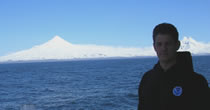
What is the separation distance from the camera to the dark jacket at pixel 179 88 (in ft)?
7.75

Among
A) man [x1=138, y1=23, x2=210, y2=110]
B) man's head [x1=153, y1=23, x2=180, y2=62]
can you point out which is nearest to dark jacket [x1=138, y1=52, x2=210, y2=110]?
man [x1=138, y1=23, x2=210, y2=110]

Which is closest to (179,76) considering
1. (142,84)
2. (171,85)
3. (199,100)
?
(171,85)

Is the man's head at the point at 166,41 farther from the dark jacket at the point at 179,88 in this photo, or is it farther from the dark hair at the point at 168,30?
the dark jacket at the point at 179,88

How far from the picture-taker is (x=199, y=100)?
2.40 meters

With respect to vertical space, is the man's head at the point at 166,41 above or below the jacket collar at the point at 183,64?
above

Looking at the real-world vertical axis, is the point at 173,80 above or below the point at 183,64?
below

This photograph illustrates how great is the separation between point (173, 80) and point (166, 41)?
0.38m

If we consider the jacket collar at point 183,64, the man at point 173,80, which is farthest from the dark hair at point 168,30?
the jacket collar at point 183,64

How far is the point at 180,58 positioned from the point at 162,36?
28 centimetres

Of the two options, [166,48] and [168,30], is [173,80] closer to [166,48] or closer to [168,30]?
[166,48]

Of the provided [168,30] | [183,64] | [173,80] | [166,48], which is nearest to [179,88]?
[173,80]

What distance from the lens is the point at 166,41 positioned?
96.9 inches

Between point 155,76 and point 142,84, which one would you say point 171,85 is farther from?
point 142,84

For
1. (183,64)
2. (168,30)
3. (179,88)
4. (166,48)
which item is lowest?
(179,88)
